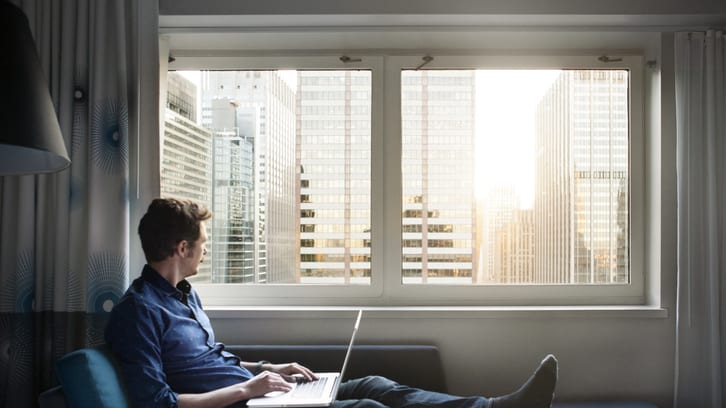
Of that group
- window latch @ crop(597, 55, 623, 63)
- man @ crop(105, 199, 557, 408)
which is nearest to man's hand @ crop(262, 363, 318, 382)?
man @ crop(105, 199, 557, 408)

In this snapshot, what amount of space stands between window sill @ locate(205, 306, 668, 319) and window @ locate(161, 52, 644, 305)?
0.15 metres

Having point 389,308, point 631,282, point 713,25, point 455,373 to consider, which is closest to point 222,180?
point 389,308

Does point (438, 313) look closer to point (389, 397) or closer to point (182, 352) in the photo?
point (389, 397)

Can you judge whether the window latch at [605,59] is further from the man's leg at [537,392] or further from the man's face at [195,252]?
the man's face at [195,252]

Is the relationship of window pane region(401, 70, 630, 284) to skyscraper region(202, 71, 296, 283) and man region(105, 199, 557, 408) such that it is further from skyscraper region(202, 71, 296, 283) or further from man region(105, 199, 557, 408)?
man region(105, 199, 557, 408)

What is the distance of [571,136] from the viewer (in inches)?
115

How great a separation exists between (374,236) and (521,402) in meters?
1.10

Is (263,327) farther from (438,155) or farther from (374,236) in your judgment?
(438,155)

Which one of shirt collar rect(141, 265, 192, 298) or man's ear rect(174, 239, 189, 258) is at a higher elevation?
man's ear rect(174, 239, 189, 258)

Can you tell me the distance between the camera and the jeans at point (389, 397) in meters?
2.09

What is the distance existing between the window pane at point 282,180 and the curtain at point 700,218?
4.50ft

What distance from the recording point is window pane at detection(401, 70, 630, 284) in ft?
9.57

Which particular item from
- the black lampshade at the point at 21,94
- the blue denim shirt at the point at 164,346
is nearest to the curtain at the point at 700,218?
the blue denim shirt at the point at 164,346

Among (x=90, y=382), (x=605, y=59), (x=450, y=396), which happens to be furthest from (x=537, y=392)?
(x=605, y=59)
